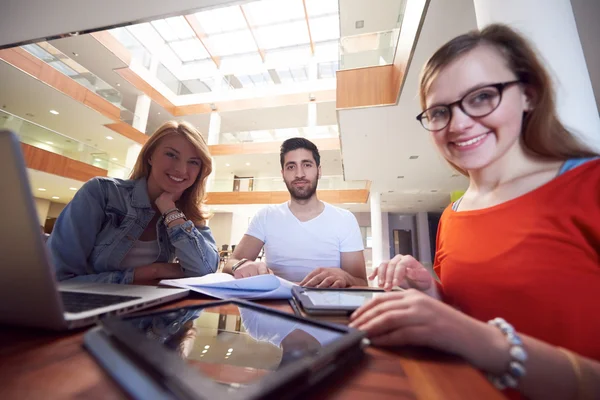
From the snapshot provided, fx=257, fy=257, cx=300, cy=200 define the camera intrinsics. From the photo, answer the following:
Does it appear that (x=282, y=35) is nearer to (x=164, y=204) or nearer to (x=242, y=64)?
(x=242, y=64)

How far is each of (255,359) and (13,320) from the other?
37 cm

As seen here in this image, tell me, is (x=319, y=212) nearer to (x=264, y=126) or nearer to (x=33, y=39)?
(x=33, y=39)

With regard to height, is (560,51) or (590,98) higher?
(560,51)

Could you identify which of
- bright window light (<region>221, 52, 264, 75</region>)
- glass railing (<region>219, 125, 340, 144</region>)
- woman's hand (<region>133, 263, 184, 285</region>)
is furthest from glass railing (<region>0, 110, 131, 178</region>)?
bright window light (<region>221, 52, 264, 75</region>)

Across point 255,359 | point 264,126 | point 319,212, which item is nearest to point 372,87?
point 319,212

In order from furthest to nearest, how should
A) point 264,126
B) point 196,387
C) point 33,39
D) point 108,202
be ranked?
point 264,126
point 33,39
point 108,202
point 196,387

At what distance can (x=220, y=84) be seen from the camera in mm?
11453

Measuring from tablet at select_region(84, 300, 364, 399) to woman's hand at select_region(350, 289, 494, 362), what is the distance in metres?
0.06

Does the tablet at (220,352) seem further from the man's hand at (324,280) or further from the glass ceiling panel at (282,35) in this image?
the glass ceiling panel at (282,35)

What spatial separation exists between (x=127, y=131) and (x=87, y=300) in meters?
10.3

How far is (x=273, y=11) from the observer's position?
9.07 meters

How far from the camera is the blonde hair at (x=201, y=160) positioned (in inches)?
53.1

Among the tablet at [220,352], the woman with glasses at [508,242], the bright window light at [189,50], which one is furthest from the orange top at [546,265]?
the bright window light at [189,50]

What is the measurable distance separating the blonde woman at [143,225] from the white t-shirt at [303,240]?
0.50 meters
